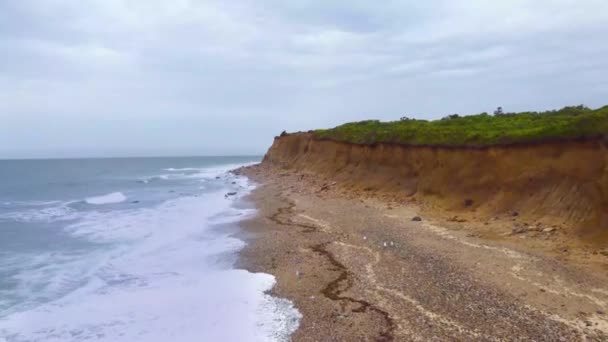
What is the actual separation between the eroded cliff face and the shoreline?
241cm

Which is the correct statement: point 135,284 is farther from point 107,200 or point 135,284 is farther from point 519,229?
point 107,200

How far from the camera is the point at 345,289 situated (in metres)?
11.3

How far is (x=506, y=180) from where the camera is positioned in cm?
1888

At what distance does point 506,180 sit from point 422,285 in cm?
983

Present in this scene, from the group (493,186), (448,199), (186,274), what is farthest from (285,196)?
(186,274)

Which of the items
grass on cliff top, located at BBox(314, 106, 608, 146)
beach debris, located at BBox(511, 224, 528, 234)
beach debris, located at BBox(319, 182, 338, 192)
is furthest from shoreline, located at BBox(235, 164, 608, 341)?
beach debris, located at BBox(319, 182, 338, 192)

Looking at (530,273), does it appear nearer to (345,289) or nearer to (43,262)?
(345,289)

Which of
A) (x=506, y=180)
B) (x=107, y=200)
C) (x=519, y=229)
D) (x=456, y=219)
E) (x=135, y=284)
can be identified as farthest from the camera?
(x=107, y=200)

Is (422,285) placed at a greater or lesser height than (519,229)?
lesser

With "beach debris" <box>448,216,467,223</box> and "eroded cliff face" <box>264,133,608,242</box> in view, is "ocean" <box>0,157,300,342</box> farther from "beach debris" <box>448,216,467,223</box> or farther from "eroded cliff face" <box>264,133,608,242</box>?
"eroded cliff face" <box>264,133,608,242</box>

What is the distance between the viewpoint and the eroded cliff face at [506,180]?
1481 cm

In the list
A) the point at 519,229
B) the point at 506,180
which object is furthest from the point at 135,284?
the point at 506,180

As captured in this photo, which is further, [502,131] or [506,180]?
[502,131]

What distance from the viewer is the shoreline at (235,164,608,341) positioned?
876 centimetres
